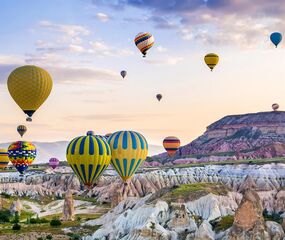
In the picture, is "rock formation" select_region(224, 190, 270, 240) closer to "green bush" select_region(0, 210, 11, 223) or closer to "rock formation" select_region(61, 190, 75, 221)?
"rock formation" select_region(61, 190, 75, 221)

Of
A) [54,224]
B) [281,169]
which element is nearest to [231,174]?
[281,169]

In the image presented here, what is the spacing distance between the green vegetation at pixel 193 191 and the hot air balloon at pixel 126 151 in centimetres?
712

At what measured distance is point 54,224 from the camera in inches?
3688

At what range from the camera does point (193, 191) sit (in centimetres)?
8569

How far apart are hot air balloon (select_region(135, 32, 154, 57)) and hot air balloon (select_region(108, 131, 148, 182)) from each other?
33136mm

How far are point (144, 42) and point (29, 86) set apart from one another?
116 feet

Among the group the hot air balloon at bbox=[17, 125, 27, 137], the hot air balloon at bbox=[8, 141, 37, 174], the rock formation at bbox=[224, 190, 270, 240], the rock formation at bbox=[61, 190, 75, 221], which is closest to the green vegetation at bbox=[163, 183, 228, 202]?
the rock formation at bbox=[224, 190, 270, 240]

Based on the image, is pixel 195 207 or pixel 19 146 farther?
pixel 19 146

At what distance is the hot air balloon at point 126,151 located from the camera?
3243 inches

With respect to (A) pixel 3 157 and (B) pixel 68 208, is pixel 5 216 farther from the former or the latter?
(A) pixel 3 157

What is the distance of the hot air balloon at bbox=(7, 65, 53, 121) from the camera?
85.0 metres

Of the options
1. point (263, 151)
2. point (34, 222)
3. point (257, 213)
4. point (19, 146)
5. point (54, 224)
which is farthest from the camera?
point (263, 151)

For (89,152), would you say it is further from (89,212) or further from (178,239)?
(89,212)

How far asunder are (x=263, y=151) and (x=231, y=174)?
5470 centimetres
